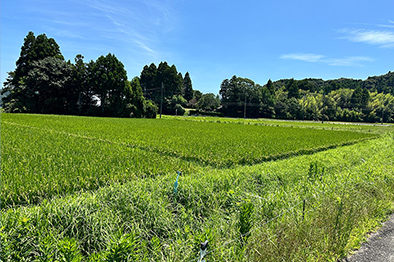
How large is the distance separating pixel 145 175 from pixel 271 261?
382 cm

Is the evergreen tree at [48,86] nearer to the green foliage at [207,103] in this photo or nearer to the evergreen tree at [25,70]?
the evergreen tree at [25,70]

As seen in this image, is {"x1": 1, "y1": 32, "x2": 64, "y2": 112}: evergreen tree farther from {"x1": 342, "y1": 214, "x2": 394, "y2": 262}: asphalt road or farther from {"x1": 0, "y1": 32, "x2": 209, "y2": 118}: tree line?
{"x1": 342, "y1": 214, "x2": 394, "y2": 262}: asphalt road

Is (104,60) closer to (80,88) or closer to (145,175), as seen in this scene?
(80,88)

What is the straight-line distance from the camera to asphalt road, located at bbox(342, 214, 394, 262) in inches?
120

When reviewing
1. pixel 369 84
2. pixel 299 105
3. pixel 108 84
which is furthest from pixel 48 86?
pixel 369 84

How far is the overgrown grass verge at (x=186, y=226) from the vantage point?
229cm

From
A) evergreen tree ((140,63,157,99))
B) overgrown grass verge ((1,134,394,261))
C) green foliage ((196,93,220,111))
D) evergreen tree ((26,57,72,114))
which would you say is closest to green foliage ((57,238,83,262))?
overgrown grass verge ((1,134,394,261))

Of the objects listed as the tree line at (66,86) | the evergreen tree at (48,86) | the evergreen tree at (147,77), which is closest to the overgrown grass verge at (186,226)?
the tree line at (66,86)

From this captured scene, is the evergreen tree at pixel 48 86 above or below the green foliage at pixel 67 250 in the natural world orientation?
above

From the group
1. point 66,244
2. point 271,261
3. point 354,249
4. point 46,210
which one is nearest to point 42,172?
point 46,210

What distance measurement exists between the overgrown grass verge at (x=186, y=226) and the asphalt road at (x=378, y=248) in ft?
0.40

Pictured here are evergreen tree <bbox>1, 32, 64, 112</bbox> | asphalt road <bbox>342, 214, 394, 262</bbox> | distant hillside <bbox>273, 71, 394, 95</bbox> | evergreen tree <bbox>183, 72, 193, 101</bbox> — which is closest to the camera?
asphalt road <bbox>342, 214, 394, 262</bbox>

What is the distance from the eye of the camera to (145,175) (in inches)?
230

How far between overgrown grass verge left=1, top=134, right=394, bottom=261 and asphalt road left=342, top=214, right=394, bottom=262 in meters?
0.12
